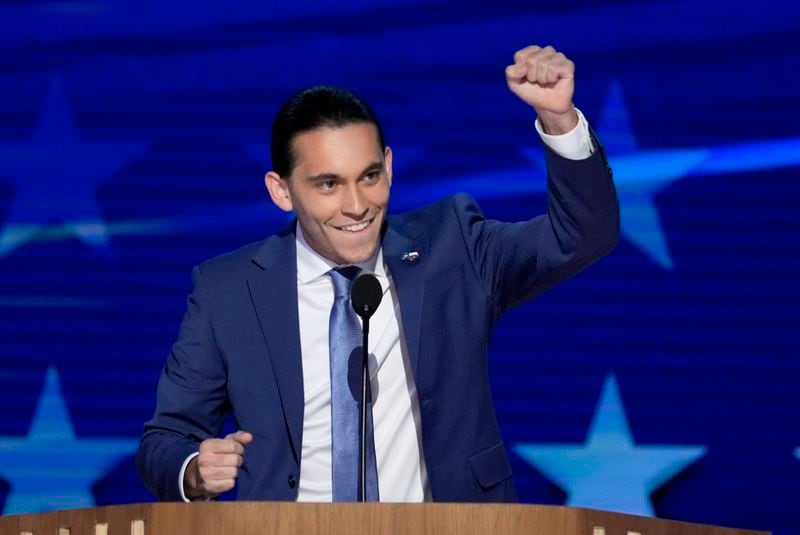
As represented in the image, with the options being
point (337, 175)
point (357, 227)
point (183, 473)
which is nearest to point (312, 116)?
point (337, 175)

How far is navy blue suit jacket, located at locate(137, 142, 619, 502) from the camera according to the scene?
2787mm

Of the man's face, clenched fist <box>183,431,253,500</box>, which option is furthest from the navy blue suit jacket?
clenched fist <box>183,431,253,500</box>

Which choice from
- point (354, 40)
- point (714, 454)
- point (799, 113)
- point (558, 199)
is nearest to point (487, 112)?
point (354, 40)

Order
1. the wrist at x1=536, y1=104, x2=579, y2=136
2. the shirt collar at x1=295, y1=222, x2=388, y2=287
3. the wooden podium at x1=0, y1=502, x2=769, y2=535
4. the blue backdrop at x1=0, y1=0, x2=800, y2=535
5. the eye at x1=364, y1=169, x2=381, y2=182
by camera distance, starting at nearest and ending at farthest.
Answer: the wooden podium at x1=0, y1=502, x2=769, y2=535 → the wrist at x1=536, y1=104, x2=579, y2=136 → the eye at x1=364, y1=169, x2=381, y2=182 → the shirt collar at x1=295, y1=222, x2=388, y2=287 → the blue backdrop at x1=0, y1=0, x2=800, y2=535

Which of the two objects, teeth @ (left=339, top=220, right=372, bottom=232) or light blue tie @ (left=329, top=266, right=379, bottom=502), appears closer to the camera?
light blue tie @ (left=329, top=266, right=379, bottom=502)

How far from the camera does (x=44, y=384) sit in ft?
13.4

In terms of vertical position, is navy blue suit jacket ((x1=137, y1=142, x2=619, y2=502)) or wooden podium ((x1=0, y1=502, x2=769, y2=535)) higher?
navy blue suit jacket ((x1=137, y1=142, x2=619, y2=502))

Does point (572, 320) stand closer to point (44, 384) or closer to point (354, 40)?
point (354, 40)

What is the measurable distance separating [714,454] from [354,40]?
151 cm

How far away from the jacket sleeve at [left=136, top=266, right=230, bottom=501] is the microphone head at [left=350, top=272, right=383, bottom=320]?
0.55 m

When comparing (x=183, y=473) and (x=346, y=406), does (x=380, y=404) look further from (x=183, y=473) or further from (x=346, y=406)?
(x=183, y=473)

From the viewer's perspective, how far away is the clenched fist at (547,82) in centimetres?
254

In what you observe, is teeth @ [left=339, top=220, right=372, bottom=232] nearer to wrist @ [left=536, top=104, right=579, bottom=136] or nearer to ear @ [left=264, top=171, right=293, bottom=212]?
ear @ [left=264, top=171, right=293, bottom=212]

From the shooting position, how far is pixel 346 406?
2.81 m
